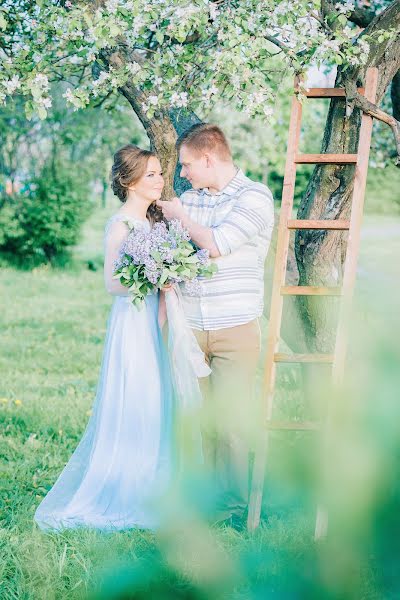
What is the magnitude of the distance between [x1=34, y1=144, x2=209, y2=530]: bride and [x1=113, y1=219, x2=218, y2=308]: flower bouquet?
38 centimetres

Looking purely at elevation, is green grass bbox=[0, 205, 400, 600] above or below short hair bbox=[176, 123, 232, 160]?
below

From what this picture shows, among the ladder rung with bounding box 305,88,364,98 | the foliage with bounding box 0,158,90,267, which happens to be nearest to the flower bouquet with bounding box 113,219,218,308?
the ladder rung with bounding box 305,88,364,98

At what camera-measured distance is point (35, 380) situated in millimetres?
7402

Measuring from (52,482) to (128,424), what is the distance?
88 centimetres

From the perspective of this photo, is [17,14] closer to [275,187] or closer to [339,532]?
[339,532]

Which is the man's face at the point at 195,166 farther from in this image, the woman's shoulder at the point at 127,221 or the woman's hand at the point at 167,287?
the woman's hand at the point at 167,287

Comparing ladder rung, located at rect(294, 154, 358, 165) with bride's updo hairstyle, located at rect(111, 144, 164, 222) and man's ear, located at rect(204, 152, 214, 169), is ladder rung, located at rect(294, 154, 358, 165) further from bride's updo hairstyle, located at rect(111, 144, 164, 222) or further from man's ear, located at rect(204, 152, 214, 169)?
bride's updo hairstyle, located at rect(111, 144, 164, 222)

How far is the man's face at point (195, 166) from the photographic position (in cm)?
393

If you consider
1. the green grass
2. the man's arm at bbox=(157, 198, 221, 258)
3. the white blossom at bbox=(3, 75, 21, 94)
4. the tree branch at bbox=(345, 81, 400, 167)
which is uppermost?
the tree branch at bbox=(345, 81, 400, 167)

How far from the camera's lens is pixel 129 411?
426 centimetres

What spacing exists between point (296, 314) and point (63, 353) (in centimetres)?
428

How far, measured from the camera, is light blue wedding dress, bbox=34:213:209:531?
4.22 metres

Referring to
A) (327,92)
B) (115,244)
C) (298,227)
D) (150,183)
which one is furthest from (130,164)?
(327,92)

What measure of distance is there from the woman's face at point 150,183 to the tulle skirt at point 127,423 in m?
0.52
